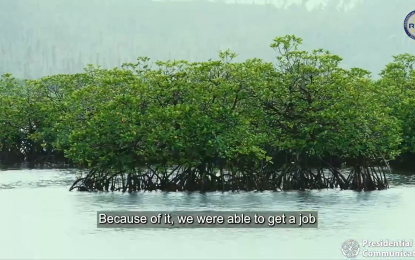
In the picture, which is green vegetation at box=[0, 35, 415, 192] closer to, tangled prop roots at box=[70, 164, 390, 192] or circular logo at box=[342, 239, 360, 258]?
tangled prop roots at box=[70, 164, 390, 192]

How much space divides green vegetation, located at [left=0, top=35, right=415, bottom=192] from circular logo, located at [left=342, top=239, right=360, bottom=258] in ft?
43.0

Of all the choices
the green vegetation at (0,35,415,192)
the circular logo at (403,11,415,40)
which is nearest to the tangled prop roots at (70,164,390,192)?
the green vegetation at (0,35,415,192)

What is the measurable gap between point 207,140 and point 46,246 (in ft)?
45.7

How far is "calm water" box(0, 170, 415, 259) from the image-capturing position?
23.9m

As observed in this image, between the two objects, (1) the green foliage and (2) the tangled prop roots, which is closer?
(1) the green foliage

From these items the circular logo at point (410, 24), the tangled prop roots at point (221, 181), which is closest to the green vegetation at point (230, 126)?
the tangled prop roots at point (221, 181)

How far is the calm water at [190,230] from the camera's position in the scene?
2388cm

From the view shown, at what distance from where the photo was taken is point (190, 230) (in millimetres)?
27859

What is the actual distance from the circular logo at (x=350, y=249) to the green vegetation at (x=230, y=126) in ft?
43.0

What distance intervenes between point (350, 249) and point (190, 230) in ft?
20.2

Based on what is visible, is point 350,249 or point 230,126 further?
point 230,126

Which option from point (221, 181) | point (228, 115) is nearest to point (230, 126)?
point (228, 115)

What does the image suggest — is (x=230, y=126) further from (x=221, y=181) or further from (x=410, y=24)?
(x=410, y=24)

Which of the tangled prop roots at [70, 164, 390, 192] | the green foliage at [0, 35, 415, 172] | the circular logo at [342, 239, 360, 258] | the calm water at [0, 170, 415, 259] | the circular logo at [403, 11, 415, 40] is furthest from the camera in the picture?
the tangled prop roots at [70, 164, 390, 192]
